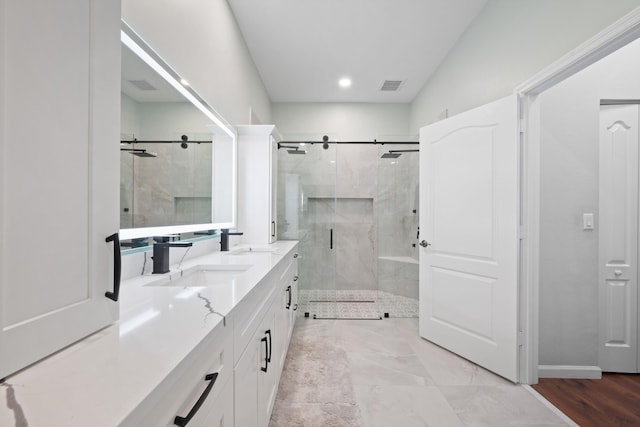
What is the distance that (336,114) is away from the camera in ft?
14.4

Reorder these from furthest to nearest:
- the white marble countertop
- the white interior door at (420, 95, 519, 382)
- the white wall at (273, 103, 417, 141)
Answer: the white wall at (273, 103, 417, 141) < the white interior door at (420, 95, 519, 382) < the white marble countertop

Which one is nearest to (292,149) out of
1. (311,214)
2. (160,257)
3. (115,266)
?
(311,214)

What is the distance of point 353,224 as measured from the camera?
14.2 feet

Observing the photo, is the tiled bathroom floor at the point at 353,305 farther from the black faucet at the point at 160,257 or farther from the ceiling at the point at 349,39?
the ceiling at the point at 349,39

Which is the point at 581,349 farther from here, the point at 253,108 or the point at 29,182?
the point at 253,108

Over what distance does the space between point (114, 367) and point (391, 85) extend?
408 centimetres

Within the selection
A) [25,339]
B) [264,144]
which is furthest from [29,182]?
[264,144]

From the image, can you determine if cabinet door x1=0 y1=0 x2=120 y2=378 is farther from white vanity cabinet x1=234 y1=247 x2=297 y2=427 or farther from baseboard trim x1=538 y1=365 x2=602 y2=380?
baseboard trim x1=538 y1=365 x2=602 y2=380

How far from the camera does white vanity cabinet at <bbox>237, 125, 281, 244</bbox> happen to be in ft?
9.23

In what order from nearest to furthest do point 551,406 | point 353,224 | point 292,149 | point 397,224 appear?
point 551,406 → point 292,149 → point 397,224 → point 353,224

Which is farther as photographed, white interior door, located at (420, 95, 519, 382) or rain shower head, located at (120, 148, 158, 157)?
white interior door, located at (420, 95, 519, 382)

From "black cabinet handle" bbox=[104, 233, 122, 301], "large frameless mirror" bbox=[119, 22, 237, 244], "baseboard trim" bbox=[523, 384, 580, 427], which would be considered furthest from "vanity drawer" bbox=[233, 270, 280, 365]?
"baseboard trim" bbox=[523, 384, 580, 427]

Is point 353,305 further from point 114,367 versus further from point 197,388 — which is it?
point 114,367

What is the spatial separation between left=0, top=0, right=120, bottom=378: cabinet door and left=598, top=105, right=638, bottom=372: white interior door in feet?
9.99
